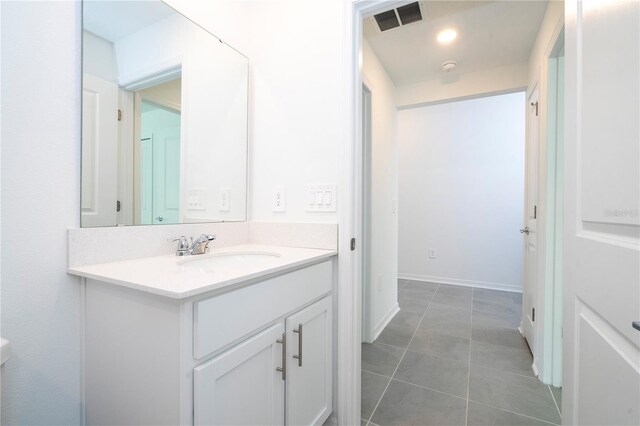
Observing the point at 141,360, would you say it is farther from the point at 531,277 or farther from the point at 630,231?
the point at 531,277

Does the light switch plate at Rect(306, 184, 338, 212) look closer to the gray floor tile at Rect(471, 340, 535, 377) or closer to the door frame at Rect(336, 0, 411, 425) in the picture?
the door frame at Rect(336, 0, 411, 425)

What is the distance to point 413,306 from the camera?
121 inches

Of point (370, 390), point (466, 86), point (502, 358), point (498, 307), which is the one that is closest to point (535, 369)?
point (502, 358)

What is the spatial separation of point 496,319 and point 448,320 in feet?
1.57

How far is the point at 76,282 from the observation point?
3.04ft

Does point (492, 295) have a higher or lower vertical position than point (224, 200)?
lower

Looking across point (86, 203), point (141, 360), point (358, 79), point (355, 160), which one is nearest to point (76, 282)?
point (86, 203)

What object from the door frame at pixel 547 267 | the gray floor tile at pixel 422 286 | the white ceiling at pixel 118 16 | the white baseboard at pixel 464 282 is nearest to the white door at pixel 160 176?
the white ceiling at pixel 118 16

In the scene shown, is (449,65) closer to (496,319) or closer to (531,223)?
(531,223)

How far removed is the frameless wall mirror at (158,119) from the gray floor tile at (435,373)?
147 centimetres

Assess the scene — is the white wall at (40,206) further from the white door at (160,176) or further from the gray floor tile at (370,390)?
the gray floor tile at (370,390)

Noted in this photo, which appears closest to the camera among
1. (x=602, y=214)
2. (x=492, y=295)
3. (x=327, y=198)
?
(x=602, y=214)

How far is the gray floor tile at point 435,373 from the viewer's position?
169 centimetres

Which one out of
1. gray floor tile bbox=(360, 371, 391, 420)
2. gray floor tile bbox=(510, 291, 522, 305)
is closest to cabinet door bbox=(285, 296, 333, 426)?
gray floor tile bbox=(360, 371, 391, 420)
